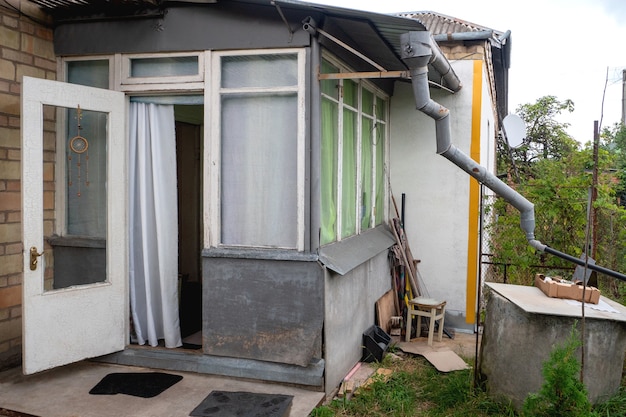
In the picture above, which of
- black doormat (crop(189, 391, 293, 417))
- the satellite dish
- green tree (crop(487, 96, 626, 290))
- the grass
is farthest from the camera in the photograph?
the satellite dish

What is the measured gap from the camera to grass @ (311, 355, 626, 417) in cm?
409

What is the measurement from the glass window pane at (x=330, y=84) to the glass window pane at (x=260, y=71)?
1.07ft

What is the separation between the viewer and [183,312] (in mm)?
6137

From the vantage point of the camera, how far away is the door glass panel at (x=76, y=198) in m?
4.68

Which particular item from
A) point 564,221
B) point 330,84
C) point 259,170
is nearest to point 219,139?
point 259,170

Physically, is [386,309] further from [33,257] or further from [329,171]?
[33,257]

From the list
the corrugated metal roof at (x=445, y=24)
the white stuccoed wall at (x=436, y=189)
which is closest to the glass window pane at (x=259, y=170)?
the white stuccoed wall at (x=436, y=189)

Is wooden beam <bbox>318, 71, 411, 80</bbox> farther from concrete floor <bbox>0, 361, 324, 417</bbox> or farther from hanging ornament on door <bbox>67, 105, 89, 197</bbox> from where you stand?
concrete floor <bbox>0, 361, 324, 417</bbox>

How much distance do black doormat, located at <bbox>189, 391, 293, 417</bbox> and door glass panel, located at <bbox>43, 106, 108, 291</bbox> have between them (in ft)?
4.92

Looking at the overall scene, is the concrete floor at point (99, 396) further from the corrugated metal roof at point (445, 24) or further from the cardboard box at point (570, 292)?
the corrugated metal roof at point (445, 24)

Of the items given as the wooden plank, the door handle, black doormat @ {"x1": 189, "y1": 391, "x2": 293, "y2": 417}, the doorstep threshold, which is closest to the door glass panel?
the door handle

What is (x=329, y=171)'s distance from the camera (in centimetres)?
487

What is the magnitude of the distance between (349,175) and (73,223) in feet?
8.56

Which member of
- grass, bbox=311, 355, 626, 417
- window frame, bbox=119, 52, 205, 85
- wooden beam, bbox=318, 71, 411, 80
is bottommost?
grass, bbox=311, 355, 626, 417
